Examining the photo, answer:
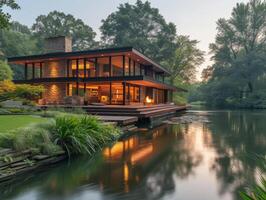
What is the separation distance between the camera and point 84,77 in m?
21.0

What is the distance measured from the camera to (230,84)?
49344 millimetres

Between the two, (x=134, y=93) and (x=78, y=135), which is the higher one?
(x=134, y=93)

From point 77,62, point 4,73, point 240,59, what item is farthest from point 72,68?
point 240,59

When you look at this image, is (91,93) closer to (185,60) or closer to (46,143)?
(46,143)

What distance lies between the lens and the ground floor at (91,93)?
66.5ft

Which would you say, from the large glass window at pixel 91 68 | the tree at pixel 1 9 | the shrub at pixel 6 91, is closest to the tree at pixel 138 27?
the large glass window at pixel 91 68

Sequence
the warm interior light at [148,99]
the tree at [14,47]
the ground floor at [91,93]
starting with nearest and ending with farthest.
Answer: the ground floor at [91,93]
the warm interior light at [148,99]
the tree at [14,47]

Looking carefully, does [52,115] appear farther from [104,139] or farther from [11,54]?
[11,54]

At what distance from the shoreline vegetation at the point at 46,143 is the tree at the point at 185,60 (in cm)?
4133

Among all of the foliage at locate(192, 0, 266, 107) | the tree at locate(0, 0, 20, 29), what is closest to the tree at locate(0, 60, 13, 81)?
the tree at locate(0, 0, 20, 29)

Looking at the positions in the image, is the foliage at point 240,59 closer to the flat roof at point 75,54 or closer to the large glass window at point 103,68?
the large glass window at point 103,68

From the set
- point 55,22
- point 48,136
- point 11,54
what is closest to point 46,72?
point 48,136

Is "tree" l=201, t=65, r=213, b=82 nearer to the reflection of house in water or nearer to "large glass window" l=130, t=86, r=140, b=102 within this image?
"large glass window" l=130, t=86, r=140, b=102

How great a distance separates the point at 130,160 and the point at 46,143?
105 inches
